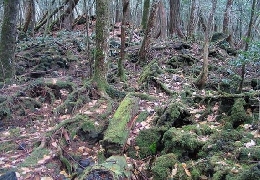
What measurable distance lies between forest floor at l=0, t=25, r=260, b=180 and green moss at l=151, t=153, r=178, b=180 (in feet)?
0.05

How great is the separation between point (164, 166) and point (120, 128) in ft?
4.45

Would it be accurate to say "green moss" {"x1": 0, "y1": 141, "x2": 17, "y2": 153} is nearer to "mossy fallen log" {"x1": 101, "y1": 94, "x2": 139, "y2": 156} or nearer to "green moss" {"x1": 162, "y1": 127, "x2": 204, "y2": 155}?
"mossy fallen log" {"x1": 101, "y1": 94, "x2": 139, "y2": 156}

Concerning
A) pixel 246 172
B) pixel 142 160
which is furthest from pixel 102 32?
pixel 246 172

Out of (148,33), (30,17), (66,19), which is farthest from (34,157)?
(66,19)

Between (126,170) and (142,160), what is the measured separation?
44.9 inches

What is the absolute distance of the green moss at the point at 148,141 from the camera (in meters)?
5.88

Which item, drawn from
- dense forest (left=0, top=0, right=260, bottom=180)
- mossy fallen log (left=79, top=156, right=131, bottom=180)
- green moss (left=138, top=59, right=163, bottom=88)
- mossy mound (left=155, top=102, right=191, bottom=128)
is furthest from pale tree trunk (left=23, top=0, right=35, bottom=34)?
mossy fallen log (left=79, top=156, right=131, bottom=180)

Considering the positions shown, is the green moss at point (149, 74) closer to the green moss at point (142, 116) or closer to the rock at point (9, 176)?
the green moss at point (142, 116)

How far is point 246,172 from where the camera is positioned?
4.09 meters

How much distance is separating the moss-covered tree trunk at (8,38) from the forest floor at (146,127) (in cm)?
51

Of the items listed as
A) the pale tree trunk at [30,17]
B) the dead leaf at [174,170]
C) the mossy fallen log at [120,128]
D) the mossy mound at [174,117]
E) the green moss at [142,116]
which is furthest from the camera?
the pale tree trunk at [30,17]

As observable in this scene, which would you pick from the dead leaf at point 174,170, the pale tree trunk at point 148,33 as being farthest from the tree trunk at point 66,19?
the dead leaf at point 174,170

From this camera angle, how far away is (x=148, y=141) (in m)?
6.02

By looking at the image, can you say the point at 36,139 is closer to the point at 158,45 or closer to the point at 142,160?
the point at 142,160
